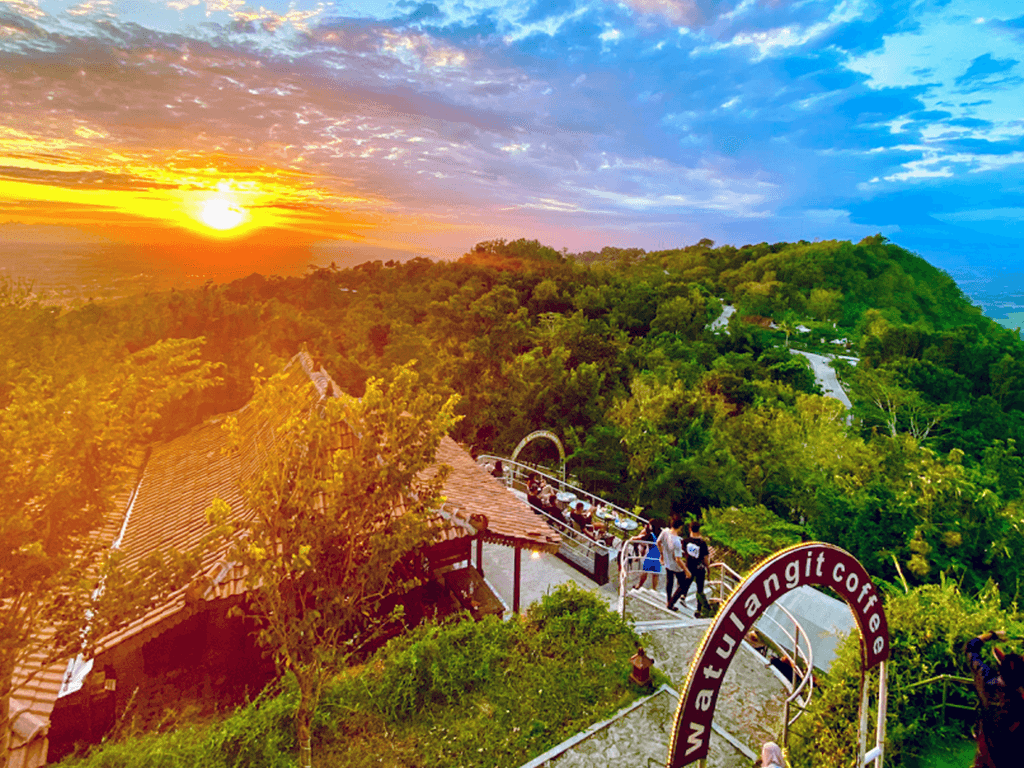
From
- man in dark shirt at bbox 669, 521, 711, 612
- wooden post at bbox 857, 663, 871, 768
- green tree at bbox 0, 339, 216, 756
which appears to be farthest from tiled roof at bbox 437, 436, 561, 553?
green tree at bbox 0, 339, 216, 756

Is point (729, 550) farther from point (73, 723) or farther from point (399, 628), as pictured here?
point (73, 723)

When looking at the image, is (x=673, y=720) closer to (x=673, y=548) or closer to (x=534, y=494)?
(x=673, y=548)

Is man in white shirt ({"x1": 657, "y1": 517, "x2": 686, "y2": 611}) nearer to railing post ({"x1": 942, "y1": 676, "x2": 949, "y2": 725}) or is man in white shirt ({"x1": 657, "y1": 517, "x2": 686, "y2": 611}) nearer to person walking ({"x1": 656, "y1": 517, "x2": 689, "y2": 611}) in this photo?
person walking ({"x1": 656, "y1": 517, "x2": 689, "y2": 611})

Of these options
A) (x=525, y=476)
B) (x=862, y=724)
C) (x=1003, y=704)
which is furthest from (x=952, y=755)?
(x=525, y=476)

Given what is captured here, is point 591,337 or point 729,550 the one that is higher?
point 591,337

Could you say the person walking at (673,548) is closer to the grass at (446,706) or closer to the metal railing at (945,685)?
the grass at (446,706)

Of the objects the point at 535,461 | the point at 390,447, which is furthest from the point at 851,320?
the point at 390,447

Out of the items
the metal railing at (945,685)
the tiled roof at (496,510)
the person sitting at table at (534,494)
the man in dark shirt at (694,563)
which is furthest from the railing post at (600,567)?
the metal railing at (945,685)
